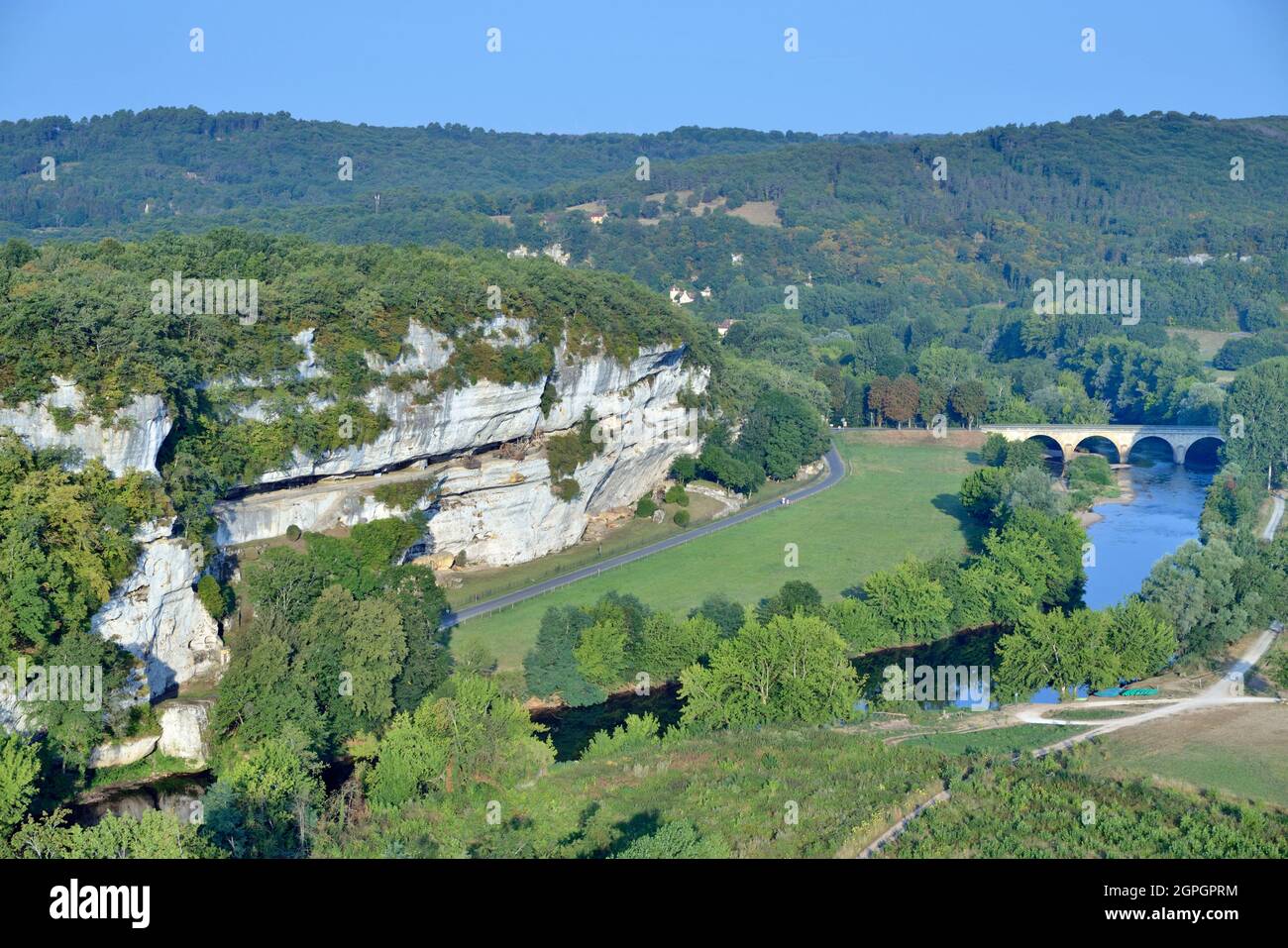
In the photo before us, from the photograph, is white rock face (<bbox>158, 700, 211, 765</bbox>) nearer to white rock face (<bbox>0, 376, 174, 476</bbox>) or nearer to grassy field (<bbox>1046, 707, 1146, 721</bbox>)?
white rock face (<bbox>0, 376, 174, 476</bbox>)

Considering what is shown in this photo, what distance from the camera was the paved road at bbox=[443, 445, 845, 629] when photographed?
50.2 meters

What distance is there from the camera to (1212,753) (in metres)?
36.0

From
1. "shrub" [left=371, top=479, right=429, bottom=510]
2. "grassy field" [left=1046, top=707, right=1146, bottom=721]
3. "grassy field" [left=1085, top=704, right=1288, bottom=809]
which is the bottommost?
"grassy field" [left=1046, top=707, right=1146, bottom=721]

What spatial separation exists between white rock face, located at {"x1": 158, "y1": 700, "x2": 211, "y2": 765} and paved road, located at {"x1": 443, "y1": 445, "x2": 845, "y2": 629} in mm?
11507

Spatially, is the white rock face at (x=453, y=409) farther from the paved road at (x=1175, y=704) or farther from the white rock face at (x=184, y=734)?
the paved road at (x=1175, y=704)

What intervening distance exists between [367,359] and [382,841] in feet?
86.8

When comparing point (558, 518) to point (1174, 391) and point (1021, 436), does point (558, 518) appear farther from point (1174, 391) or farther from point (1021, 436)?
point (1174, 391)

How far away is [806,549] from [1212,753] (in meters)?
26.0

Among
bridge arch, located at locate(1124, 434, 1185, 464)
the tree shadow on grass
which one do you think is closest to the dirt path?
the tree shadow on grass

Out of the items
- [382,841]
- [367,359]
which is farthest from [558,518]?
[382,841]

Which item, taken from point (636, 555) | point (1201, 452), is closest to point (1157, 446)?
point (1201, 452)

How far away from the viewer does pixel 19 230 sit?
411 feet

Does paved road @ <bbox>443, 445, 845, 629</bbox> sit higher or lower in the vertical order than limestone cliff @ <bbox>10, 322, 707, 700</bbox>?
lower

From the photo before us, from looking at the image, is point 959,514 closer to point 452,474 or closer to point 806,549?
point 806,549
